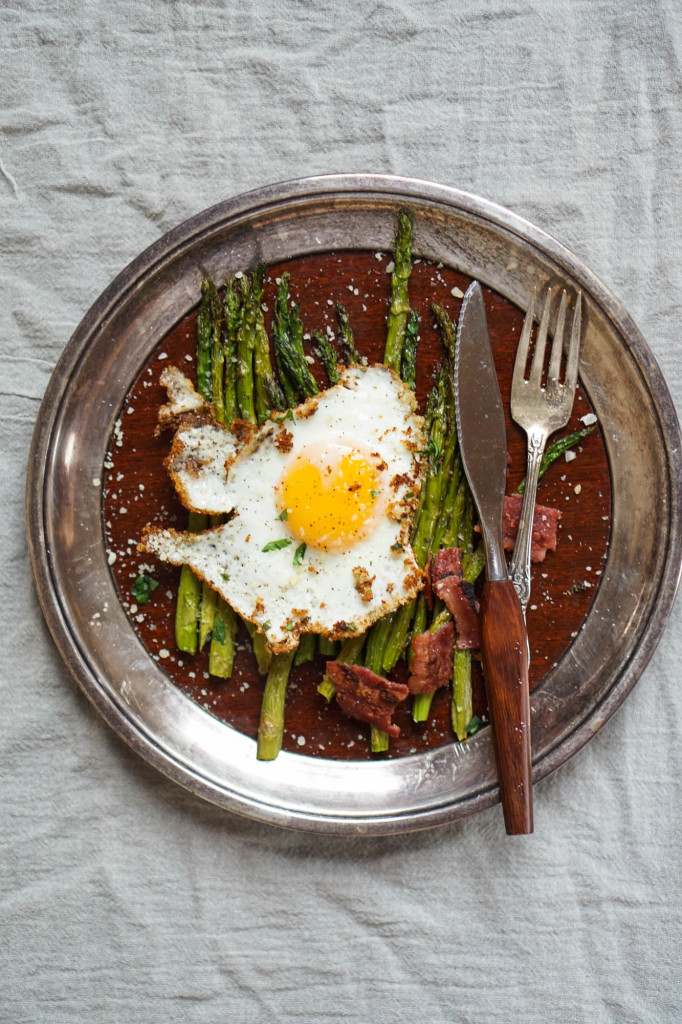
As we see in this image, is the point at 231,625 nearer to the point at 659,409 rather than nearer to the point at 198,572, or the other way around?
the point at 198,572

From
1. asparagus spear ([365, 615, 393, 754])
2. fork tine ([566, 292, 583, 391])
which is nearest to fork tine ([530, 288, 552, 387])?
fork tine ([566, 292, 583, 391])

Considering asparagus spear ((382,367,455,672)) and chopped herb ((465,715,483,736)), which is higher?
asparagus spear ((382,367,455,672))

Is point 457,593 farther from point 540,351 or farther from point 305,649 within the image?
point 540,351

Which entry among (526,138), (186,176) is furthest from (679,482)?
(186,176)

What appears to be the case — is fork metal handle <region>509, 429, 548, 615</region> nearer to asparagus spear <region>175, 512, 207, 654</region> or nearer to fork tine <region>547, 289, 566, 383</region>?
fork tine <region>547, 289, 566, 383</region>

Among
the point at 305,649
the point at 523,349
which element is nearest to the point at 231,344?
the point at 523,349
